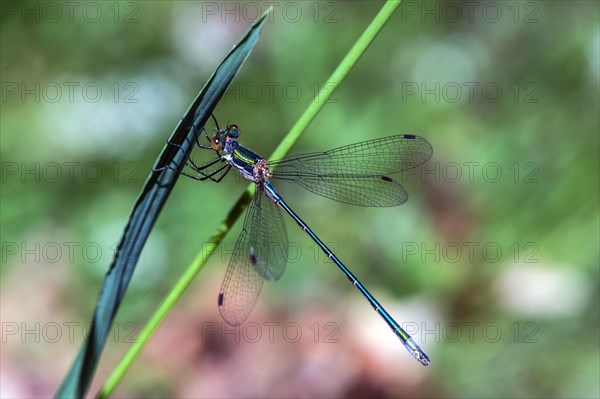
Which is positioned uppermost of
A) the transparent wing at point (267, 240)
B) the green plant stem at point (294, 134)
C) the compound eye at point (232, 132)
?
the compound eye at point (232, 132)

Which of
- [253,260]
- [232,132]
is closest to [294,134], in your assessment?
[253,260]

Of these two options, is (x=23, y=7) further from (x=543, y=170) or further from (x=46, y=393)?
(x=543, y=170)

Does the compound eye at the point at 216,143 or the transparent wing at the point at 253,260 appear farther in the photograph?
the compound eye at the point at 216,143

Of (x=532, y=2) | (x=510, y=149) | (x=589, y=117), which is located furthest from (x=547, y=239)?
(x=532, y=2)

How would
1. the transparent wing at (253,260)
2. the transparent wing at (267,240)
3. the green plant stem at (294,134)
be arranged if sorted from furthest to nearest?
the transparent wing at (267,240)
the transparent wing at (253,260)
the green plant stem at (294,134)

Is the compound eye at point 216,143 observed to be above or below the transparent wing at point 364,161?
below

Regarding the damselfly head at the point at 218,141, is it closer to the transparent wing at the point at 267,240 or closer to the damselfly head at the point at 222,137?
the damselfly head at the point at 222,137

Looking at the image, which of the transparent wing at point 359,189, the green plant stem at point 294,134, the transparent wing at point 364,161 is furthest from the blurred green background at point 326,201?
the green plant stem at point 294,134

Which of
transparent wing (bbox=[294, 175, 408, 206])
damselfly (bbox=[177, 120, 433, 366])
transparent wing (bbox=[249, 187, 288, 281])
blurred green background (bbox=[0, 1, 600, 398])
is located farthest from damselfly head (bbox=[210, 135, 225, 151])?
blurred green background (bbox=[0, 1, 600, 398])
